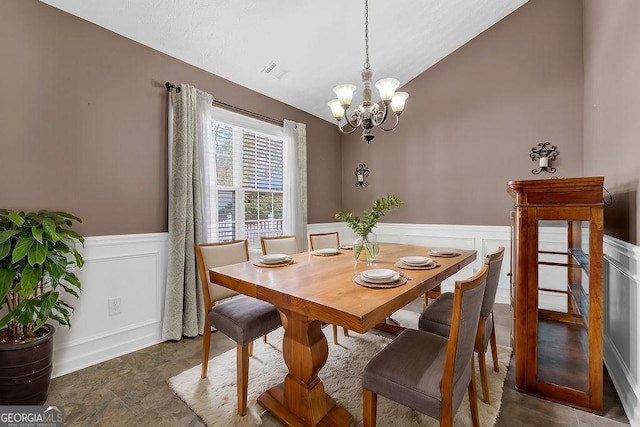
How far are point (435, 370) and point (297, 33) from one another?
2995 millimetres

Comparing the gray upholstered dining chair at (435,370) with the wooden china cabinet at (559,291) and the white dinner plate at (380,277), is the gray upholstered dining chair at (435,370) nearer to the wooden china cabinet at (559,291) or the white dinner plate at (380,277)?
the white dinner plate at (380,277)

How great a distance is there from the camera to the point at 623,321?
1.80m

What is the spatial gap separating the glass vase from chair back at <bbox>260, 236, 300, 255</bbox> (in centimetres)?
88

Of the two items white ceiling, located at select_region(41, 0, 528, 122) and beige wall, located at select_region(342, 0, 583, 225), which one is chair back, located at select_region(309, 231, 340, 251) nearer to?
beige wall, located at select_region(342, 0, 583, 225)

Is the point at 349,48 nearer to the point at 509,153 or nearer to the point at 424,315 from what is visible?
the point at 509,153

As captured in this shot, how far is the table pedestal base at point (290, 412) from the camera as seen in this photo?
1.52 meters

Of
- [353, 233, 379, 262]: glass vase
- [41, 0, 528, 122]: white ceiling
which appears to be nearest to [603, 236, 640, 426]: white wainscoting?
[353, 233, 379, 262]: glass vase

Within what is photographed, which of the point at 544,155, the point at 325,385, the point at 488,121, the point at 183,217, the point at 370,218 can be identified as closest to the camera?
the point at 325,385

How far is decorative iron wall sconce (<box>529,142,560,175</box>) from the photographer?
317cm

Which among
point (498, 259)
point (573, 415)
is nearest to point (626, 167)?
point (498, 259)

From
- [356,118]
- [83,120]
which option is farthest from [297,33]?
[83,120]

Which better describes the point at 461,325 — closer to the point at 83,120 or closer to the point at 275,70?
the point at 83,120

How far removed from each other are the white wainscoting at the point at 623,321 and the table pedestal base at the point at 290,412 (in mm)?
1520

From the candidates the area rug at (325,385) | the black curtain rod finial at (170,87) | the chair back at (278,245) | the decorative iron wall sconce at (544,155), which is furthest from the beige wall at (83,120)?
the decorative iron wall sconce at (544,155)
